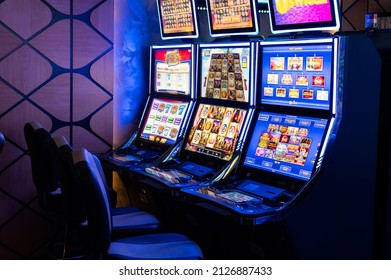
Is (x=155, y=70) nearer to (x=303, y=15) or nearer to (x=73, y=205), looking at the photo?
(x=303, y=15)

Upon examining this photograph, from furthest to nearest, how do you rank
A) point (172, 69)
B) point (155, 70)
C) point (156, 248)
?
point (155, 70) < point (172, 69) < point (156, 248)

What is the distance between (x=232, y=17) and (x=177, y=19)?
2.48 feet

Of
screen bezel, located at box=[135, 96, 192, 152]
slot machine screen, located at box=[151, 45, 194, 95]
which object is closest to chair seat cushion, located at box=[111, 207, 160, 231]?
screen bezel, located at box=[135, 96, 192, 152]

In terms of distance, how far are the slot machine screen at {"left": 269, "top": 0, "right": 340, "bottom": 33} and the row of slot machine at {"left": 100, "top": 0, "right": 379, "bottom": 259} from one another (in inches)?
2.6

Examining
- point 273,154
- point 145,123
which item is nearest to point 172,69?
point 145,123

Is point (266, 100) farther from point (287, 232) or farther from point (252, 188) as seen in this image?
point (287, 232)

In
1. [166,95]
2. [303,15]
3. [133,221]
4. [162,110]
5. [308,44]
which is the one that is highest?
[303,15]

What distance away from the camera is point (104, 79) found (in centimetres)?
471

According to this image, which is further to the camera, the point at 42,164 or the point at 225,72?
the point at 225,72

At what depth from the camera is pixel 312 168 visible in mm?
3113

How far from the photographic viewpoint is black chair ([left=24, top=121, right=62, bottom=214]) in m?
3.74

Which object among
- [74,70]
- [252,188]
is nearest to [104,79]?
[74,70]

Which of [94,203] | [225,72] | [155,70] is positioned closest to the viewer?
[94,203]

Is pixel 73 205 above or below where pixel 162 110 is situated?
below
